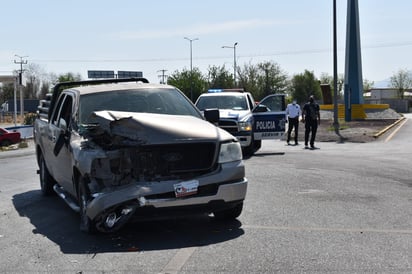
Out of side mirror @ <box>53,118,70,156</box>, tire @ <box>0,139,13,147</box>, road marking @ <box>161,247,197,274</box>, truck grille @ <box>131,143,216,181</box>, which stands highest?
side mirror @ <box>53,118,70,156</box>

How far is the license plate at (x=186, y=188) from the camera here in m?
6.39

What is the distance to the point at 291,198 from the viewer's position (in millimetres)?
8922

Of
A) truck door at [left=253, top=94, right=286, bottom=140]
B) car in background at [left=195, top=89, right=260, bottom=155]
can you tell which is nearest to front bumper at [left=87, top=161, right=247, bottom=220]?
car in background at [left=195, top=89, right=260, bottom=155]

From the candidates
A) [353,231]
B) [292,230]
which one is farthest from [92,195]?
[353,231]

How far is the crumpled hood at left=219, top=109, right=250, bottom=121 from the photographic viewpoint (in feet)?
51.6

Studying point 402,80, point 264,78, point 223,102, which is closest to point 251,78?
point 264,78

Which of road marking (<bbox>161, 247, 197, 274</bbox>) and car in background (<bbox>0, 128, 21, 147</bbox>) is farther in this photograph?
car in background (<bbox>0, 128, 21, 147</bbox>)

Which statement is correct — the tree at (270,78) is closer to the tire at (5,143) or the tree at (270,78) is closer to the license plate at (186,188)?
the tire at (5,143)

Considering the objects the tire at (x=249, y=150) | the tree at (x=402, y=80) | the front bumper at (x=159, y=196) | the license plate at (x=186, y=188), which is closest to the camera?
the front bumper at (x=159, y=196)

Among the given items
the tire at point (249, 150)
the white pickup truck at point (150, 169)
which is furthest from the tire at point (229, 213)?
the tire at point (249, 150)

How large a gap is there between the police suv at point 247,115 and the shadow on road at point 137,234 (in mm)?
8048

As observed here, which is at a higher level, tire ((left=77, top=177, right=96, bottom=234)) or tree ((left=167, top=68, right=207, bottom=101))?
tree ((left=167, top=68, right=207, bottom=101))

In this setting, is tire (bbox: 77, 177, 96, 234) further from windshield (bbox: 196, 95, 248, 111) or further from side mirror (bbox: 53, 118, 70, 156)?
windshield (bbox: 196, 95, 248, 111)

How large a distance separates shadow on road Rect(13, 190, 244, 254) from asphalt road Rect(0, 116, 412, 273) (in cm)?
1
